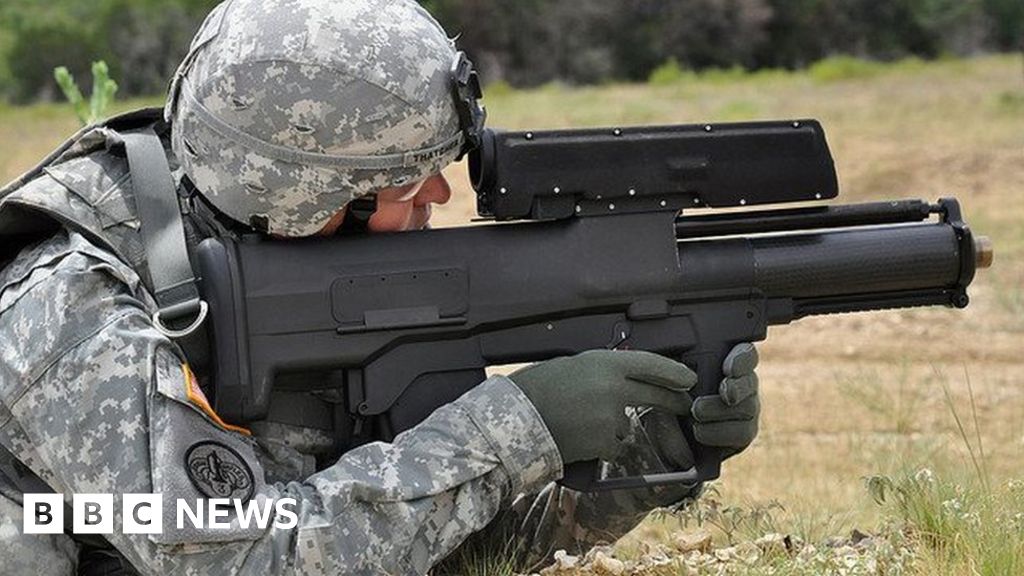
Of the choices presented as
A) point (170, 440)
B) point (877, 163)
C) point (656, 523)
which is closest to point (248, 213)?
point (170, 440)

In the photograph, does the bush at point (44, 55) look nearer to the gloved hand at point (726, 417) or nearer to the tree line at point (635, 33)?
the tree line at point (635, 33)

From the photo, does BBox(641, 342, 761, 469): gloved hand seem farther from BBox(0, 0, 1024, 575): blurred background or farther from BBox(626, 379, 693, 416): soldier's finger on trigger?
BBox(0, 0, 1024, 575): blurred background

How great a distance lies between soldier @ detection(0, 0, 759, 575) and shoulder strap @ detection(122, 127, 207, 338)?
0.06 feet

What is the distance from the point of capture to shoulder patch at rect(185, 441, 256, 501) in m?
2.93

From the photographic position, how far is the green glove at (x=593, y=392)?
324cm

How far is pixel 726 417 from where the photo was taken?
341cm

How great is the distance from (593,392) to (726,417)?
34 cm

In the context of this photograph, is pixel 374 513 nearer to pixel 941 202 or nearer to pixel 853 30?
pixel 941 202

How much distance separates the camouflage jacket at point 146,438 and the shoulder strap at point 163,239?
1.3 inches

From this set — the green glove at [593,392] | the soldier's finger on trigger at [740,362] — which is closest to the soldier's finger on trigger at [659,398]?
the green glove at [593,392]

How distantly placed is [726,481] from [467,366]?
2.09m

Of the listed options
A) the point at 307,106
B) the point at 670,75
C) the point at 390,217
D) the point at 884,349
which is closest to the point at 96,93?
the point at 390,217

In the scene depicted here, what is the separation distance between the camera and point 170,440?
2916 mm

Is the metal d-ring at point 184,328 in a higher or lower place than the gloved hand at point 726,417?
higher
